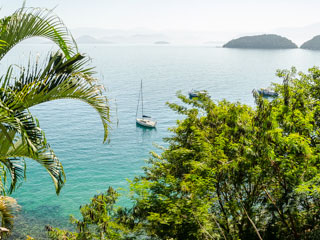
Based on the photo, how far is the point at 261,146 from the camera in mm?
6973

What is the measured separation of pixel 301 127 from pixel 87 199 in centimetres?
2212

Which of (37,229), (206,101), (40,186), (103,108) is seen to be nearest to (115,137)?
(40,186)

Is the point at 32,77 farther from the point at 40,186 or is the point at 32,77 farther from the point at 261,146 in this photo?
the point at 40,186

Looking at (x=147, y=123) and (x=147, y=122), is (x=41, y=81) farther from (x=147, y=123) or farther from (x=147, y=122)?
(x=147, y=122)

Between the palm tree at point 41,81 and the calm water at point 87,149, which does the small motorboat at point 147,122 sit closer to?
the calm water at point 87,149

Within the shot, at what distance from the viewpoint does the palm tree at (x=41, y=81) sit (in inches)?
163

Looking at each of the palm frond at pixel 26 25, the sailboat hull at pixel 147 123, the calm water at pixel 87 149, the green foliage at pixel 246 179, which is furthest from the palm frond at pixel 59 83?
the sailboat hull at pixel 147 123

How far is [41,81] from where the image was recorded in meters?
4.50

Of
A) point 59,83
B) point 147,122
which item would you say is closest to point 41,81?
point 59,83

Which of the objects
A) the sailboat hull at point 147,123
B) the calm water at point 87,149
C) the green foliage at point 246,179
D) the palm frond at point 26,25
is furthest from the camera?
the sailboat hull at point 147,123

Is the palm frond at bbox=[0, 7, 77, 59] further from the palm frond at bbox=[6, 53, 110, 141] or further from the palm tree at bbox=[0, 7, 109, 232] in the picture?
the palm frond at bbox=[6, 53, 110, 141]

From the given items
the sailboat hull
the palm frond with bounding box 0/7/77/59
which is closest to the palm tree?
the palm frond with bounding box 0/7/77/59

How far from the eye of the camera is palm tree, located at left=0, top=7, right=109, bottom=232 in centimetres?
413

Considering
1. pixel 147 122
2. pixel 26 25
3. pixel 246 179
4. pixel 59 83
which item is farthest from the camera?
pixel 147 122
